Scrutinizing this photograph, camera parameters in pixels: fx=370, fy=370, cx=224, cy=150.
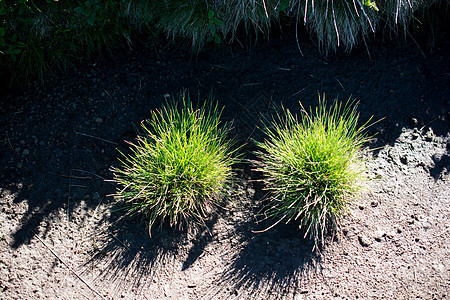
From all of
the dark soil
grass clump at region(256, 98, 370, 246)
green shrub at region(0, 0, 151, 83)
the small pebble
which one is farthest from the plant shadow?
green shrub at region(0, 0, 151, 83)

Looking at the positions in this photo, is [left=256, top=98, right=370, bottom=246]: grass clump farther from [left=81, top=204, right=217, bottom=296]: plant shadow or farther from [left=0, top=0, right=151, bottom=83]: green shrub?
[left=0, top=0, right=151, bottom=83]: green shrub

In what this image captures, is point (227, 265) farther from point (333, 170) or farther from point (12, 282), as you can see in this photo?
point (12, 282)

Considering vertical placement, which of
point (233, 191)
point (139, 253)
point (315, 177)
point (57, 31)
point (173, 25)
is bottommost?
point (139, 253)

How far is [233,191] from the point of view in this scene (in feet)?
8.86

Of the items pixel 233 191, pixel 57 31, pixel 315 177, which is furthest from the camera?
pixel 57 31

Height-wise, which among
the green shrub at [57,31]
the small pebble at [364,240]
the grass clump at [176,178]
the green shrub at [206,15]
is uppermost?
the green shrub at [206,15]

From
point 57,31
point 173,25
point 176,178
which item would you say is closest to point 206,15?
point 173,25

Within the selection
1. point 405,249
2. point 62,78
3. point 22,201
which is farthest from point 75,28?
point 405,249

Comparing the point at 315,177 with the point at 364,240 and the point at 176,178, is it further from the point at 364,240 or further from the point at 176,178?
the point at 176,178

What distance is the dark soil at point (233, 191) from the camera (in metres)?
2.46

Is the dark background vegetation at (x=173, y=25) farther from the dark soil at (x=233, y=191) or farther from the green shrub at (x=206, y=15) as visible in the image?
the dark soil at (x=233, y=191)

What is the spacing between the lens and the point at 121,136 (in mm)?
2852

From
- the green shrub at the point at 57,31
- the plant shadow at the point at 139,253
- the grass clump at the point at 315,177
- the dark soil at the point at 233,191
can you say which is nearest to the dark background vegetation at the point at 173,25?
the green shrub at the point at 57,31

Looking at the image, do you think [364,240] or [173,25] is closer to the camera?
[364,240]
